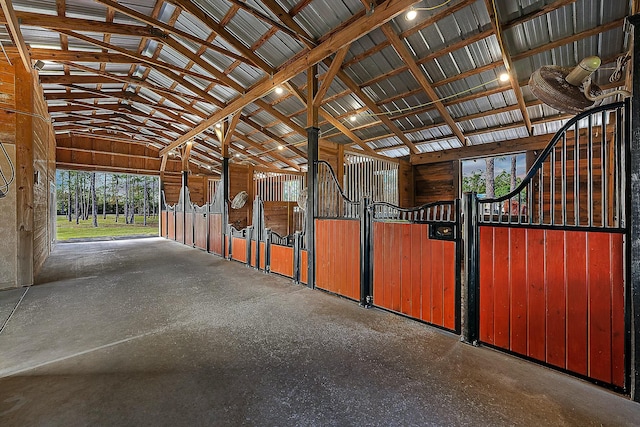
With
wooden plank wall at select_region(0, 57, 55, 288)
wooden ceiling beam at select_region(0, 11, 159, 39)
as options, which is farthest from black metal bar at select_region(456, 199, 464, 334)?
wooden plank wall at select_region(0, 57, 55, 288)

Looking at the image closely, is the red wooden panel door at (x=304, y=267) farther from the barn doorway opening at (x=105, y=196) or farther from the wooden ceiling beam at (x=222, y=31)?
the barn doorway opening at (x=105, y=196)

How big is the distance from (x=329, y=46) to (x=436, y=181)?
193 inches

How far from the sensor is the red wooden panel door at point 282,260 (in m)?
4.61

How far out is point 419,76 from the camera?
15.3 ft

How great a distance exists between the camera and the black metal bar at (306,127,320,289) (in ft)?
13.6

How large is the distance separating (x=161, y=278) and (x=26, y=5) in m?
4.50

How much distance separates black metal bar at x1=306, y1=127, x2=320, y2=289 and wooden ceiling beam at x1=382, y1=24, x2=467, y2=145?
172 centimetres

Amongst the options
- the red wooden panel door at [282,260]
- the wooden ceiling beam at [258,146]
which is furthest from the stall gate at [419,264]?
the wooden ceiling beam at [258,146]

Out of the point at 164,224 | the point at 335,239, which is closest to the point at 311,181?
the point at 335,239

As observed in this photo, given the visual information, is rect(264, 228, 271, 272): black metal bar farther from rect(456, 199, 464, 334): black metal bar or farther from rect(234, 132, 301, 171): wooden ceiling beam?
rect(234, 132, 301, 171): wooden ceiling beam

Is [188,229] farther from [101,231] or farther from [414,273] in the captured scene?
[101,231]

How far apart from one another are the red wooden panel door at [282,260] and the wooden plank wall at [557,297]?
2956 millimetres

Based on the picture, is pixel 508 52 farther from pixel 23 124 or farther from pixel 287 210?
pixel 23 124

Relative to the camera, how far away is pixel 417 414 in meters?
1.51
